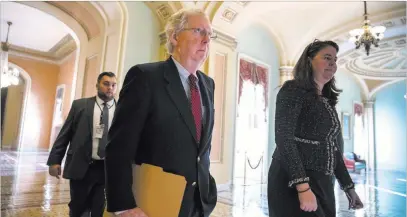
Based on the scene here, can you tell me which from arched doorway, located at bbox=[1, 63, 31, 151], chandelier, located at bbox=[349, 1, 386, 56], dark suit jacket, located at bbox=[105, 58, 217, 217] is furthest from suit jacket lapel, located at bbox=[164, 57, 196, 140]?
arched doorway, located at bbox=[1, 63, 31, 151]

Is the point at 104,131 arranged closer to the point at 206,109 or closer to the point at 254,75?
the point at 206,109

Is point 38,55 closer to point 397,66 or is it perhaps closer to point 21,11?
point 21,11

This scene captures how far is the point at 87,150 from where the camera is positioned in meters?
2.22

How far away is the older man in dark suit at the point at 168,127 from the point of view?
38.5 inches

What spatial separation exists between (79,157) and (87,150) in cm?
8

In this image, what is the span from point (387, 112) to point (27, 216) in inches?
693

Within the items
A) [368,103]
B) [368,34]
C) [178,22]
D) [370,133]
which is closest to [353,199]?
[178,22]

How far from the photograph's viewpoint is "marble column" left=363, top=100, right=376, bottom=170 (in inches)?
601

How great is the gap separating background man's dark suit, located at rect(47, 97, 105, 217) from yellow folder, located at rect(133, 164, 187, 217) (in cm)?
132

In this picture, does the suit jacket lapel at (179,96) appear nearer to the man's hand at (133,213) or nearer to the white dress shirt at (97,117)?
the man's hand at (133,213)

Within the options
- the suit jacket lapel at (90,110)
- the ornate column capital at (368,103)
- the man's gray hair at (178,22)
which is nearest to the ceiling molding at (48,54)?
the suit jacket lapel at (90,110)

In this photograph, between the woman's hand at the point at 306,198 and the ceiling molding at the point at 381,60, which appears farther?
the ceiling molding at the point at 381,60

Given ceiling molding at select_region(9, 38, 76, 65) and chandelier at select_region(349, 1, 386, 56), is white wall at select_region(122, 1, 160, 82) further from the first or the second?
ceiling molding at select_region(9, 38, 76, 65)

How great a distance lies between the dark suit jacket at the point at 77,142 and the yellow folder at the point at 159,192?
1321mm
